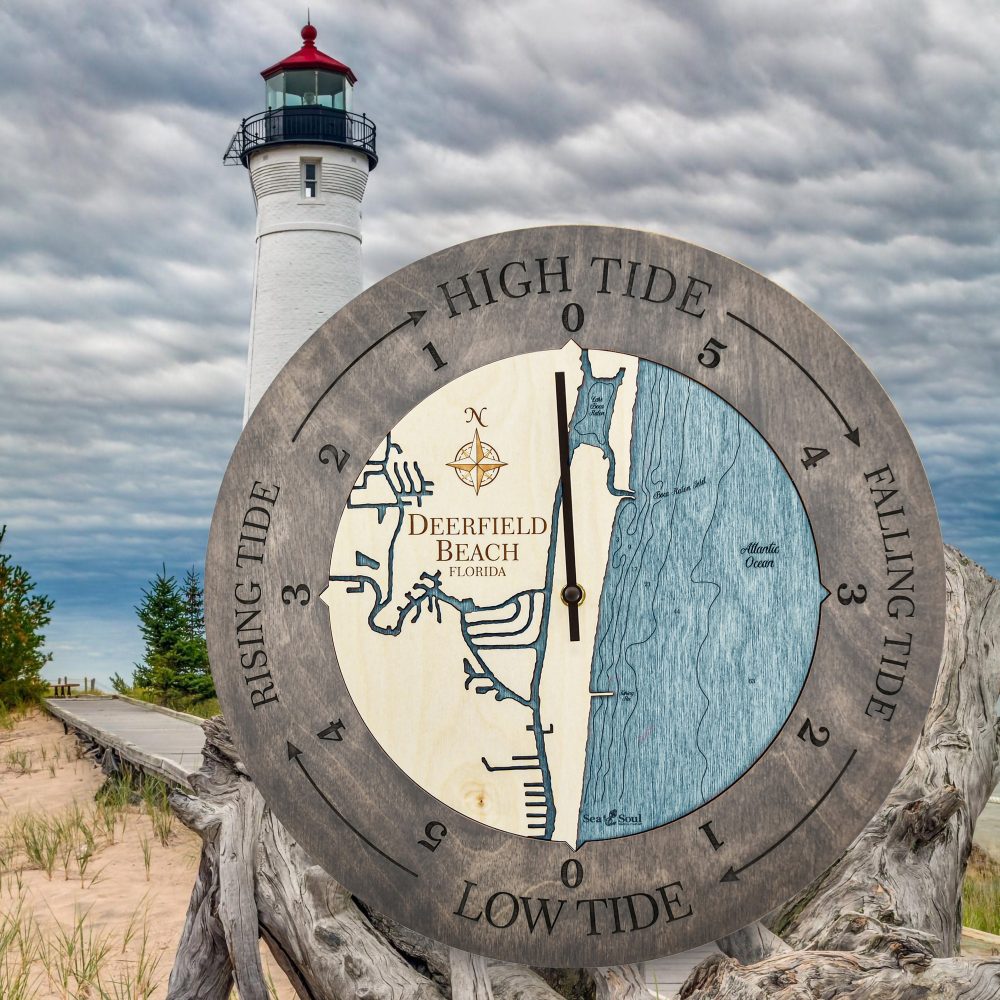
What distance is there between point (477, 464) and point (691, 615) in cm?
71

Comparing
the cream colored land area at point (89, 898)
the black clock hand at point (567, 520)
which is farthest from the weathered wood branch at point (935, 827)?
the cream colored land area at point (89, 898)

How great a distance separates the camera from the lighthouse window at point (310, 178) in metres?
18.8

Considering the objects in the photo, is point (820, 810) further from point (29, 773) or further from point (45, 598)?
point (45, 598)

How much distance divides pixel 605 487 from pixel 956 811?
1.99m

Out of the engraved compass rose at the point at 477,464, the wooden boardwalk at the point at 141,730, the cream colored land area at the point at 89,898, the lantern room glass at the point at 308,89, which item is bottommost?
the cream colored land area at the point at 89,898

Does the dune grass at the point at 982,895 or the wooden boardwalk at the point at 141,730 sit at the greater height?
the wooden boardwalk at the point at 141,730

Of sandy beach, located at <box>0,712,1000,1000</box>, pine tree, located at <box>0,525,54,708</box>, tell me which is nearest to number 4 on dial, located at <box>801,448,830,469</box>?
sandy beach, located at <box>0,712,1000,1000</box>

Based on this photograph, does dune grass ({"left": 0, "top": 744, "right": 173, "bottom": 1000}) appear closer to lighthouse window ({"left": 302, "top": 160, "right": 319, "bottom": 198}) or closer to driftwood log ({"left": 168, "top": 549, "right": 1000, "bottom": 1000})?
driftwood log ({"left": 168, "top": 549, "right": 1000, "bottom": 1000})

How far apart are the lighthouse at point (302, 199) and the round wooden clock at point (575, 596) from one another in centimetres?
1396

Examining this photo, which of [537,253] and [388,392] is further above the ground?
[537,253]

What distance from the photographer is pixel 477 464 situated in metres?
2.97

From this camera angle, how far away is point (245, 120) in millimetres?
19922

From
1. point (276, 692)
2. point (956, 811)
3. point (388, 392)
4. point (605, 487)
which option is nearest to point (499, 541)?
point (605, 487)

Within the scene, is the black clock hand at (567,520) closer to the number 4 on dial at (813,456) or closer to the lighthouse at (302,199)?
the number 4 on dial at (813,456)
